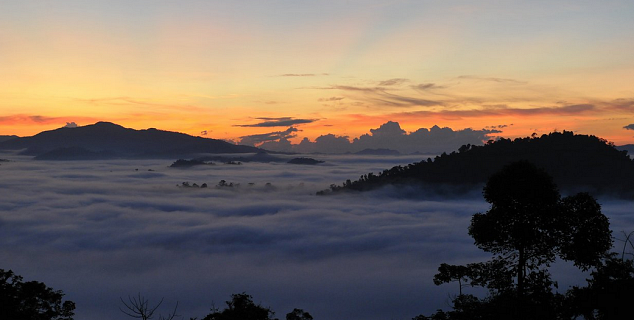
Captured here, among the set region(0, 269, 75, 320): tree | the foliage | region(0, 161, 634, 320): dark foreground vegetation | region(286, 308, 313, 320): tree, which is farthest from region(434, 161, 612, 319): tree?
region(0, 269, 75, 320): tree

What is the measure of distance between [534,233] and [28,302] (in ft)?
125

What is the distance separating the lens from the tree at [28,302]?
1464 inches

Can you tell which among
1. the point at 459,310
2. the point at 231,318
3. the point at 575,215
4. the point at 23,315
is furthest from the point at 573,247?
the point at 23,315

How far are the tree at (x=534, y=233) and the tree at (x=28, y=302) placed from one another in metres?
33.0

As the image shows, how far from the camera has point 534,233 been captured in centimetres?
3036

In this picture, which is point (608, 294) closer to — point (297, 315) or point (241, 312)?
point (297, 315)

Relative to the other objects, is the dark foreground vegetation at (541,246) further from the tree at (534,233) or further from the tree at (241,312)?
the tree at (241,312)

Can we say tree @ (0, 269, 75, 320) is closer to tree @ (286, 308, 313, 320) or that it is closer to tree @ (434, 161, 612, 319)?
tree @ (286, 308, 313, 320)

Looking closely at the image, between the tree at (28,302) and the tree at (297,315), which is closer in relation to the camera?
the tree at (28,302)

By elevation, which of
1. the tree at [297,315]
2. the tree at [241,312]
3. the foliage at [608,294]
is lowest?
the tree at [297,315]

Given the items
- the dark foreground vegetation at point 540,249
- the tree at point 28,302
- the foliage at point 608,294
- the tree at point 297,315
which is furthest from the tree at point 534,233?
the tree at point 28,302

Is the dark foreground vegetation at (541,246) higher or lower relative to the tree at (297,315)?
higher

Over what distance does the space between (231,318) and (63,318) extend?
1635 centimetres

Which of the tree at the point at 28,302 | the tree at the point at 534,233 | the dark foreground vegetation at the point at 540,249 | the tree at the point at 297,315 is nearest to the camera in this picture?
the dark foreground vegetation at the point at 540,249
